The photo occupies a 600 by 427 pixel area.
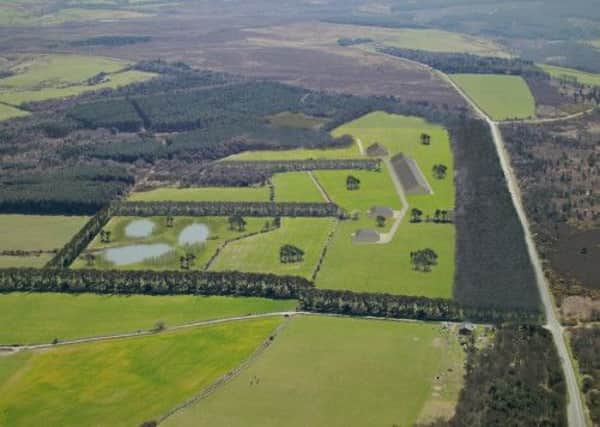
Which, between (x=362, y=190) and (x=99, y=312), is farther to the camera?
(x=362, y=190)

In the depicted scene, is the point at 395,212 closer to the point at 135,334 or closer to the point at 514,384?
the point at 135,334

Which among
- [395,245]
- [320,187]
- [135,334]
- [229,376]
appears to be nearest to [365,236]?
[395,245]

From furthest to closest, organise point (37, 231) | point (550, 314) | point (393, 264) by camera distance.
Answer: point (37, 231), point (393, 264), point (550, 314)

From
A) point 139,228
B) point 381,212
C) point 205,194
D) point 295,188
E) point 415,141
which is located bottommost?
point 139,228

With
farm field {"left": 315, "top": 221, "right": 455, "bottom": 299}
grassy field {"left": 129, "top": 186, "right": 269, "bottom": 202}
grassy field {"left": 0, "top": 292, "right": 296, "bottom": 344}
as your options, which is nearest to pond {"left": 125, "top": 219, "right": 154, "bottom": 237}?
grassy field {"left": 129, "top": 186, "right": 269, "bottom": 202}

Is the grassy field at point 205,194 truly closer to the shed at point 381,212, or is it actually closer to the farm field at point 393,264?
the shed at point 381,212

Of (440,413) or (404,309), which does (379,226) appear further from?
(440,413)

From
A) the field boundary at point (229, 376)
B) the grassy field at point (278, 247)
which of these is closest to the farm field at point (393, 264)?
the grassy field at point (278, 247)

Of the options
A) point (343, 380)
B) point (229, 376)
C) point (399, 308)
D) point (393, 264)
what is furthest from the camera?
point (393, 264)
